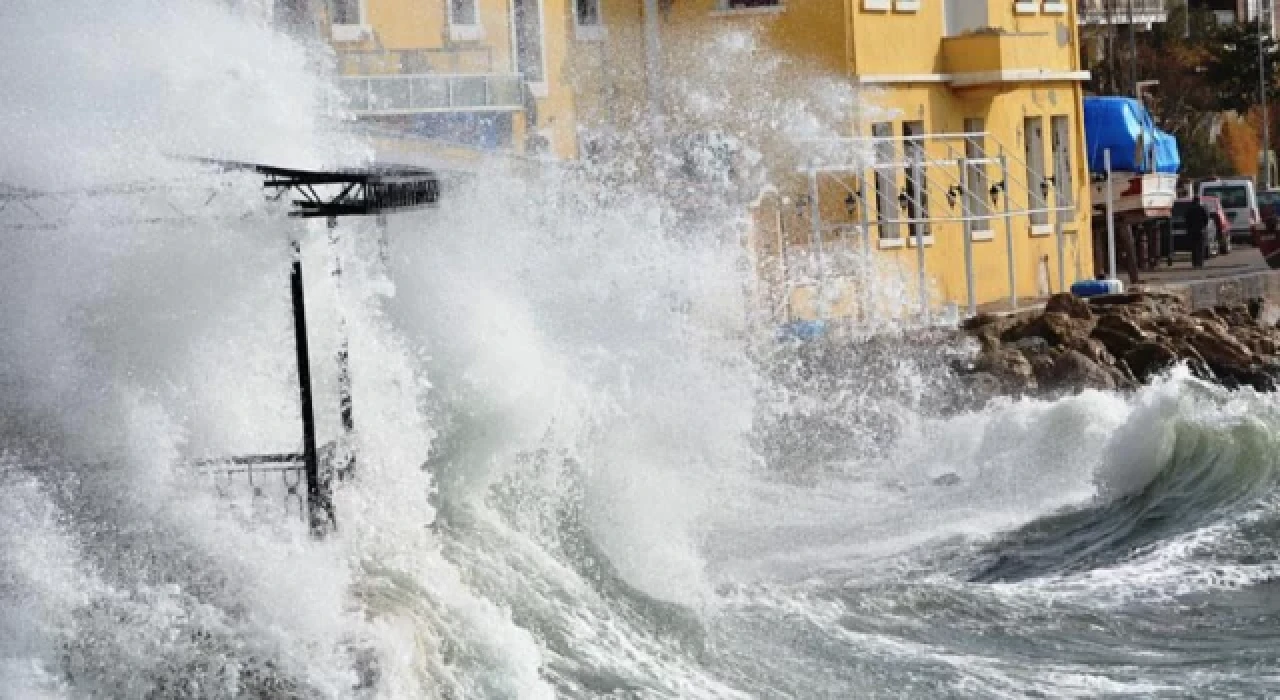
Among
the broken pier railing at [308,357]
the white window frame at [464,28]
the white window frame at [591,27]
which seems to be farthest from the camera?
the white window frame at [591,27]

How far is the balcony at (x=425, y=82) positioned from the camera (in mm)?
26688

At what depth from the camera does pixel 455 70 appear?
29125 mm

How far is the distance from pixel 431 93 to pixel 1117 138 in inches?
785

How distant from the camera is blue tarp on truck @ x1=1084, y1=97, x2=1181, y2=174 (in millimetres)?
44906

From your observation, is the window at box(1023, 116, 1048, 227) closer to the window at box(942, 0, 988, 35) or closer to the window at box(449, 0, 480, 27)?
the window at box(942, 0, 988, 35)

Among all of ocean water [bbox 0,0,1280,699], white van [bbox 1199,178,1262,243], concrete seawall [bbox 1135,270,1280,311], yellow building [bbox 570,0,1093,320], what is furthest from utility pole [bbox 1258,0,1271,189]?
ocean water [bbox 0,0,1280,699]

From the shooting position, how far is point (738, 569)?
764 inches

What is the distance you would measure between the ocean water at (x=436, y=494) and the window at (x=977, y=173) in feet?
42.4

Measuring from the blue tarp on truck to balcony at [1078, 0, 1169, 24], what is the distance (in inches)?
822

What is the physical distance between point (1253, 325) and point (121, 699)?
28.9 m

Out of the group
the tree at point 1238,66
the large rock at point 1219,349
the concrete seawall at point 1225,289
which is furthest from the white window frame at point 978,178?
the tree at point 1238,66

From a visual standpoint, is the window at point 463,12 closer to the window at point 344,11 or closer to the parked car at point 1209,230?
the window at point 344,11

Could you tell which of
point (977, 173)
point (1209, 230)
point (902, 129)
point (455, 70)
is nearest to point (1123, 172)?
point (977, 173)

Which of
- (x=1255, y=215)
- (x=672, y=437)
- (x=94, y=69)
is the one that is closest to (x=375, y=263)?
(x=94, y=69)
